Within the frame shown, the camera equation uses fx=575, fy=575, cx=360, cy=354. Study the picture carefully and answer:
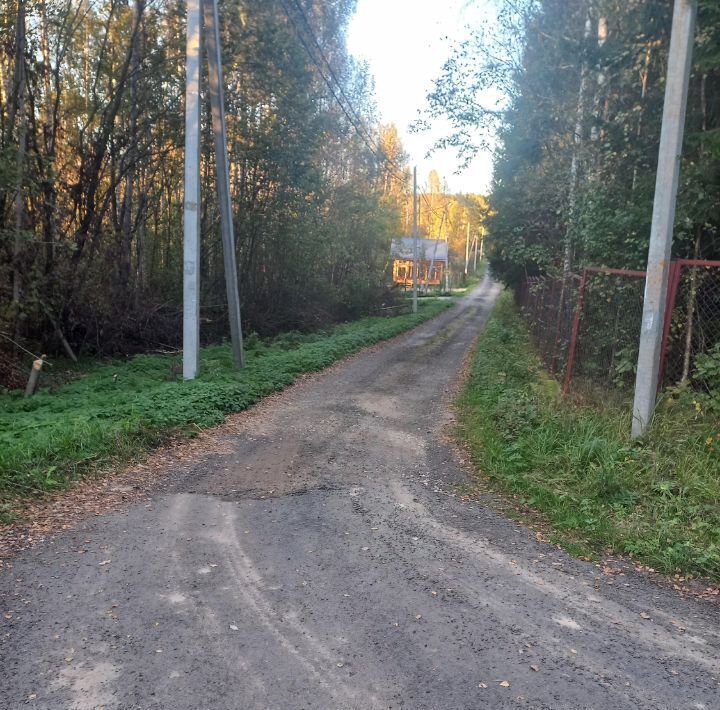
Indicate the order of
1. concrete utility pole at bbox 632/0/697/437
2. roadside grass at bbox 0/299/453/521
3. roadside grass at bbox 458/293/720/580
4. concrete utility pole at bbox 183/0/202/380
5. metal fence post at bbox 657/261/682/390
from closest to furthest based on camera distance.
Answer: roadside grass at bbox 458/293/720/580 → roadside grass at bbox 0/299/453/521 → concrete utility pole at bbox 632/0/697/437 → metal fence post at bbox 657/261/682/390 → concrete utility pole at bbox 183/0/202/380

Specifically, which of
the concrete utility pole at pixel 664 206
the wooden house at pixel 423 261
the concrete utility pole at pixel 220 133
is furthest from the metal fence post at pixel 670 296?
the wooden house at pixel 423 261

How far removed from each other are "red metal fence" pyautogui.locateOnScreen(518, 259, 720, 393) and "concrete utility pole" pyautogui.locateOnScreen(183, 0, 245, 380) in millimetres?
6345

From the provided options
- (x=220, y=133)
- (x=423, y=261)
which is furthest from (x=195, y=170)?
(x=423, y=261)

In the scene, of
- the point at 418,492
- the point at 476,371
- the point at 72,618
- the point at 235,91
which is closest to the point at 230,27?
the point at 235,91

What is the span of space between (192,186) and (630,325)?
24.3ft

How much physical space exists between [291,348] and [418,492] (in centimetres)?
1131

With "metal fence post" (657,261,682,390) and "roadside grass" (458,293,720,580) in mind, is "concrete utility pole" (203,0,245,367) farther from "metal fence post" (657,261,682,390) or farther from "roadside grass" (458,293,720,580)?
"metal fence post" (657,261,682,390)

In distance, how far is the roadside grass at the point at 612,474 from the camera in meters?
4.40

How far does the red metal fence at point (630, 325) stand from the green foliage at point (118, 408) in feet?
17.3

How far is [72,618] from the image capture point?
3273 mm

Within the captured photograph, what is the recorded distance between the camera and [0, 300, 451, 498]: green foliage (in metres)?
5.69

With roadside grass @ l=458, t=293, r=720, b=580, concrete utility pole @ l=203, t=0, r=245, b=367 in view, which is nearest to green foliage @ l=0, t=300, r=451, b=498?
concrete utility pole @ l=203, t=0, r=245, b=367

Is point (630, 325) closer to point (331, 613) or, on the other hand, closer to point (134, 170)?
point (331, 613)

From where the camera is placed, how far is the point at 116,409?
758cm
